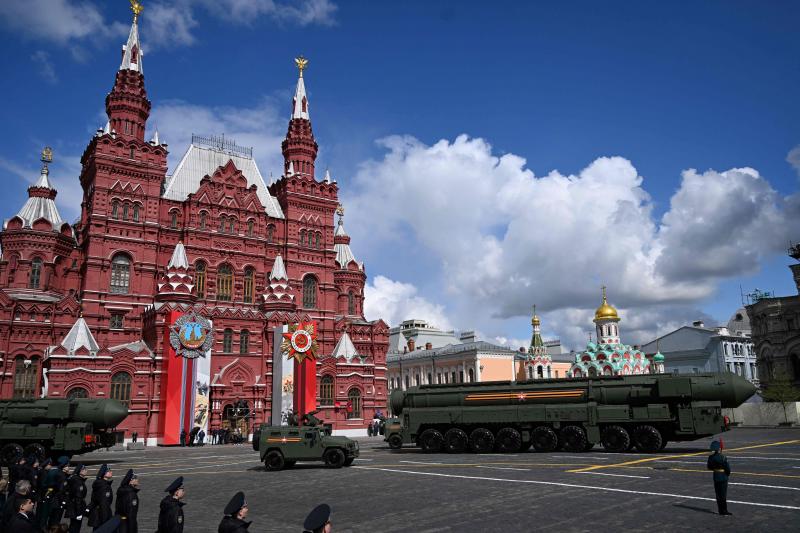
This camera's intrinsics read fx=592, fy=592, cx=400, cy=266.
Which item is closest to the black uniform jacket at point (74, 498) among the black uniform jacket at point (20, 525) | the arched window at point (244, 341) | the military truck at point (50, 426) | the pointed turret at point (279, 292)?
the black uniform jacket at point (20, 525)

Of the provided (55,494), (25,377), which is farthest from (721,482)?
(25,377)

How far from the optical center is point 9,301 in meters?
41.2

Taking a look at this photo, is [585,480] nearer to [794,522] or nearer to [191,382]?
[794,522]

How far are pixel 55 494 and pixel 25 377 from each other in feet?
115

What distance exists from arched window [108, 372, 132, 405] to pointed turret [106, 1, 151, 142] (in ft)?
63.0

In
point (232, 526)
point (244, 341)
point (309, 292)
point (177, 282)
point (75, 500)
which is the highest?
point (309, 292)

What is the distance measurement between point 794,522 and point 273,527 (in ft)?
34.6

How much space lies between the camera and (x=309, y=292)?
54.6 meters

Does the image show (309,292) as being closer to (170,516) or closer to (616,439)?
(616,439)

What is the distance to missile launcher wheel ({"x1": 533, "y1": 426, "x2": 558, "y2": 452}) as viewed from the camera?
26.1 meters

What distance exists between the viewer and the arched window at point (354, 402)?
166 ft

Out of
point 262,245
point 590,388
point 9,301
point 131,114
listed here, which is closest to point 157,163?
point 131,114

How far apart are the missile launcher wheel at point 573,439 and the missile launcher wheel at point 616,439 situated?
892 mm

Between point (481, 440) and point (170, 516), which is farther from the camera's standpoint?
point (481, 440)
